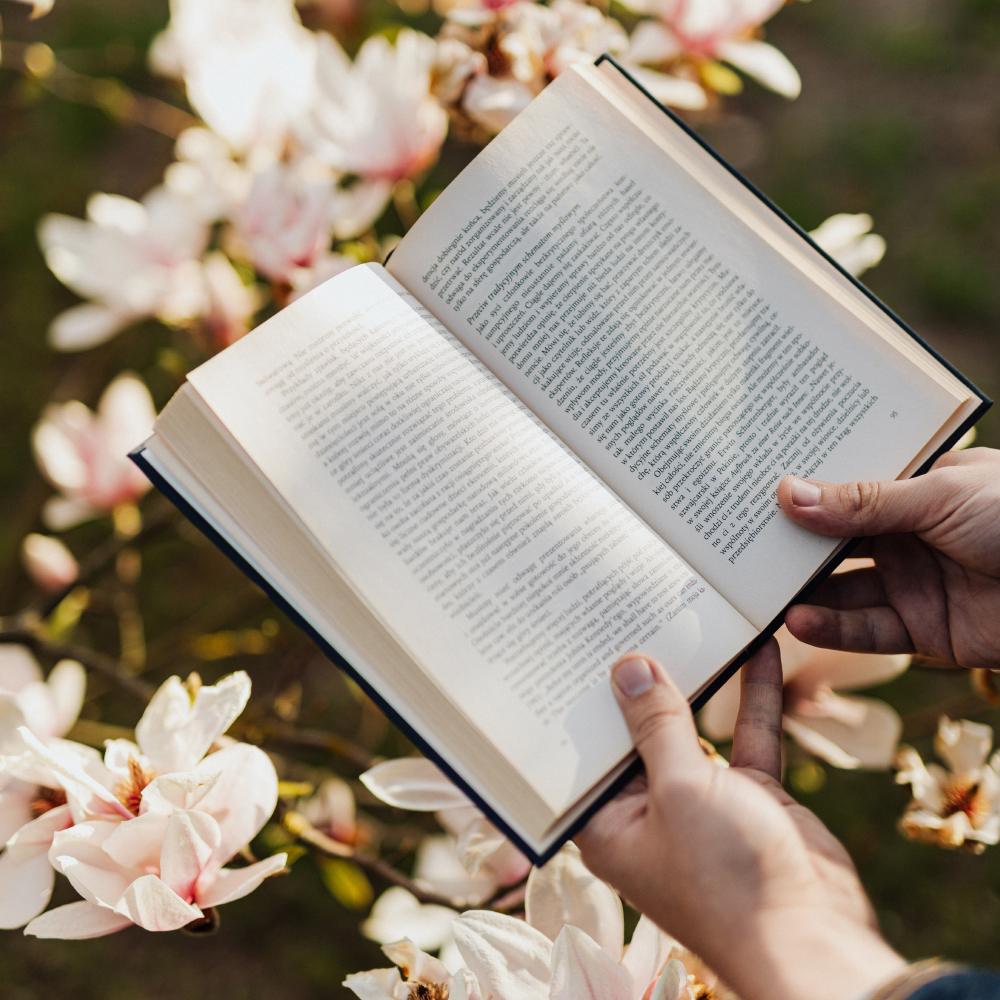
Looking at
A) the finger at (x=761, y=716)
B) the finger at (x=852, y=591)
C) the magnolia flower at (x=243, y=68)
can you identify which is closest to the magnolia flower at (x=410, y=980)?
the finger at (x=761, y=716)

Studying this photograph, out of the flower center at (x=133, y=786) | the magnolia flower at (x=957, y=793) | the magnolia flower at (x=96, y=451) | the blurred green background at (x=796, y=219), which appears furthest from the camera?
the blurred green background at (x=796, y=219)

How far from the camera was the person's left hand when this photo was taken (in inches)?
23.0

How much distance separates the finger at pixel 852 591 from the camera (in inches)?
34.2

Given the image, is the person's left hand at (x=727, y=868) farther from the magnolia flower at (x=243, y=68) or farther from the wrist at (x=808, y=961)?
the magnolia flower at (x=243, y=68)

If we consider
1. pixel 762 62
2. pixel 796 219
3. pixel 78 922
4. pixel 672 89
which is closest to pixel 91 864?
pixel 78 922

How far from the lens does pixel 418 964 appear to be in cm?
65

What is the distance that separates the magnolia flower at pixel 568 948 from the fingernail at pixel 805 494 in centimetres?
36

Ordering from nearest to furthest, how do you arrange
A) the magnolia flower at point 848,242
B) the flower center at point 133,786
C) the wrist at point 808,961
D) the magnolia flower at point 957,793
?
the wrist at point 808,961 → the flower center at point 133,786 → the magnolia flower at point 957,793 → the magnolia flower at point 848,242

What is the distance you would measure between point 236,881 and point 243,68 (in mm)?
820

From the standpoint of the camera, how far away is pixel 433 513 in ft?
2.29

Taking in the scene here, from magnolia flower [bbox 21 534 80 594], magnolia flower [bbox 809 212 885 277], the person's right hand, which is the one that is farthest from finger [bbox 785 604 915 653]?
magnolia flower [bbox 21 534 80 594]

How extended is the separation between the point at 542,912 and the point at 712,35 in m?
0.93

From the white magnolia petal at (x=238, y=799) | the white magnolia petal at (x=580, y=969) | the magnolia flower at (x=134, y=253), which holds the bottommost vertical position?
the white magnolia petal at (x=238, y=799)

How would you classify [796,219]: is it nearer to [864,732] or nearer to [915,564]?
[915,564]
